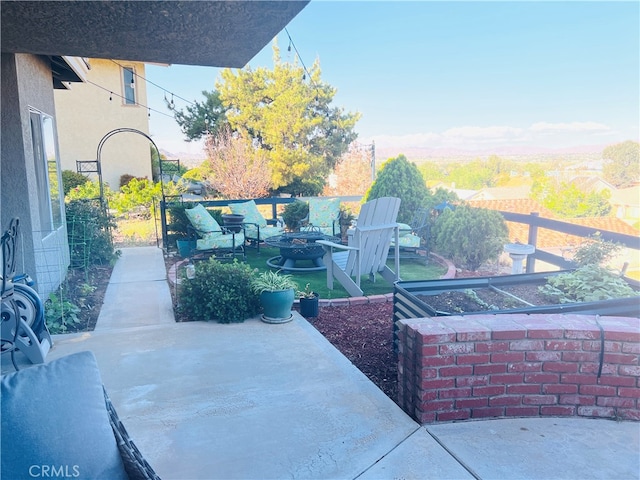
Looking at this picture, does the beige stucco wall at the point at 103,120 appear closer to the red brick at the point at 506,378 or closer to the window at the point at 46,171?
the window at the point at 46,171

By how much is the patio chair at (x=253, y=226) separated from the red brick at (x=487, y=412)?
206 inches

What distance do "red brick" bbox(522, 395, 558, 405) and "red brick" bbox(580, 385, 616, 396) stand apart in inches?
6.0

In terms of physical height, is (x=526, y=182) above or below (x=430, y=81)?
below

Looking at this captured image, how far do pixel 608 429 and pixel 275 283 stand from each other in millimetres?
2749

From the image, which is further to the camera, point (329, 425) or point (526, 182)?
point (526, 182)

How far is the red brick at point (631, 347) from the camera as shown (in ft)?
7.91

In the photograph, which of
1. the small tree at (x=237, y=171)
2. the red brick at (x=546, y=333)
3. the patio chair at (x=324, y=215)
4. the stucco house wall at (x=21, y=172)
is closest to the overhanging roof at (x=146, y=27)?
the stucco house wall at (x=21, y=172)

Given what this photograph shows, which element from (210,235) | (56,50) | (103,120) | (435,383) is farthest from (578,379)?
(103,120)

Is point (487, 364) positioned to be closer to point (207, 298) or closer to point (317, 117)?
point (207, 298)

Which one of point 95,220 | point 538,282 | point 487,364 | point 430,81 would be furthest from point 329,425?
point 430,81

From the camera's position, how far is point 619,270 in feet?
12.3

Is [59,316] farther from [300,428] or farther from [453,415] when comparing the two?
[453,415]

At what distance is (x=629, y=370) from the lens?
96.4 inches

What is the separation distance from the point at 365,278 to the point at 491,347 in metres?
3.58
